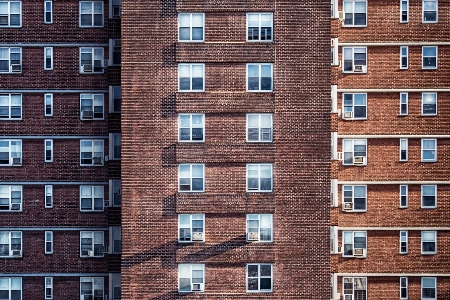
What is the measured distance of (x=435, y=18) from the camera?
116 feet

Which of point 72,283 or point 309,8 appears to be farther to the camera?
point 72,283

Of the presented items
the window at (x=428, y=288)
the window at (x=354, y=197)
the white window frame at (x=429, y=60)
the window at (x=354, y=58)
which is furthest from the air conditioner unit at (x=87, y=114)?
the window at (x=428, y=288)

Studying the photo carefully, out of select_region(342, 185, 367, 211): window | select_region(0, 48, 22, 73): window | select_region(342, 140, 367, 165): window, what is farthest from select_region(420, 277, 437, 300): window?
select_region(0, 48, 22, 73): window

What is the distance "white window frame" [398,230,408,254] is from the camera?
116 ft

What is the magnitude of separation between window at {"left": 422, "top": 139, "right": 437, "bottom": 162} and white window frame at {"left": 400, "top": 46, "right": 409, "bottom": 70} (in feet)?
14.8

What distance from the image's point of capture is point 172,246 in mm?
32625

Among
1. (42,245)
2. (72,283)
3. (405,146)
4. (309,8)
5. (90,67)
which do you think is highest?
(309,8)

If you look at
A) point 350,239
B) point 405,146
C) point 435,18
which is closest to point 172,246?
point 350,239

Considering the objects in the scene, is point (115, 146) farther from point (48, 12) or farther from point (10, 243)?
point (48, 12)

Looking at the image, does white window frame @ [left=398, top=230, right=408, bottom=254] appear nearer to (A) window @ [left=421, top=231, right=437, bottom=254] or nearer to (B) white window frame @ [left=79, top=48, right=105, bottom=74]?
(A) window @ [left=421, top=231, right=437, bottom=254]

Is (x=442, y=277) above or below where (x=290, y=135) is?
below

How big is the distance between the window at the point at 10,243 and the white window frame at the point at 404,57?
2472 cm

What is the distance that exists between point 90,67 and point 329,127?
1441cm

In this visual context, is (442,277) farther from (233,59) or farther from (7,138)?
(7,138)
